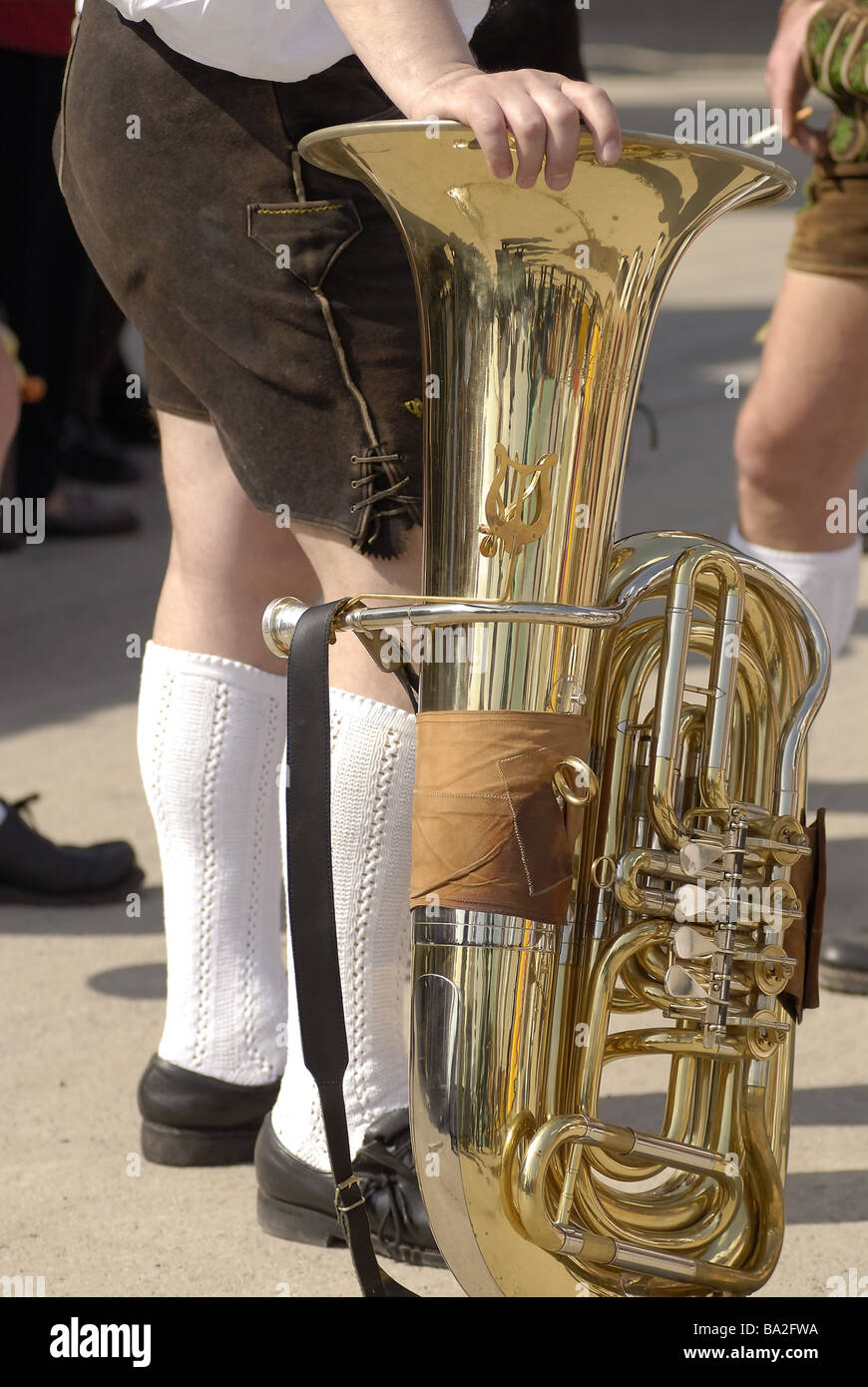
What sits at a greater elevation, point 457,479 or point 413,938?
point 457,479

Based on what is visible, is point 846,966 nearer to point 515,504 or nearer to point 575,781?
point 575,781

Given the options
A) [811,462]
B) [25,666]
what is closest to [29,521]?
[25,666]

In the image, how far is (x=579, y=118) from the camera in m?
1.38

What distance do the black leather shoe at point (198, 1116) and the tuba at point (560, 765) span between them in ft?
1.88

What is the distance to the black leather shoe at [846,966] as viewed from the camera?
259cm

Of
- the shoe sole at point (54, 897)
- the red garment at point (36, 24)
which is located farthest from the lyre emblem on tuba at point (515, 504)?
the red garment at point (36, 24)

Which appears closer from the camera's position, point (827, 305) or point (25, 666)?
point (827, 305)

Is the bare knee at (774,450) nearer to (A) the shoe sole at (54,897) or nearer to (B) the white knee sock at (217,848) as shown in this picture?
(B) the white knee sock at (217,848)

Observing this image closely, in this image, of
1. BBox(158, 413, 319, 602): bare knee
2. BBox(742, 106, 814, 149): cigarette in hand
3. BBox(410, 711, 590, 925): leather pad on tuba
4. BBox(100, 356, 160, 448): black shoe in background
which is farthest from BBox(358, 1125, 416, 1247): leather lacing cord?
BBox(100, 356, 160, 448): black shoe in background

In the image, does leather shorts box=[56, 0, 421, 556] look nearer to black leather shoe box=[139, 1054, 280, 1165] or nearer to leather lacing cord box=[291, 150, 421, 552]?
leather lacing cord box=[291, 150, 421, 552]

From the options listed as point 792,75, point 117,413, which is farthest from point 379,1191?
point 117,413

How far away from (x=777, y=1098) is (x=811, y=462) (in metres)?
1.18

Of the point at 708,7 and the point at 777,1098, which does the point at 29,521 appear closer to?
the point at 777,1098

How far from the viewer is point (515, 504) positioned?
152 centimetres
